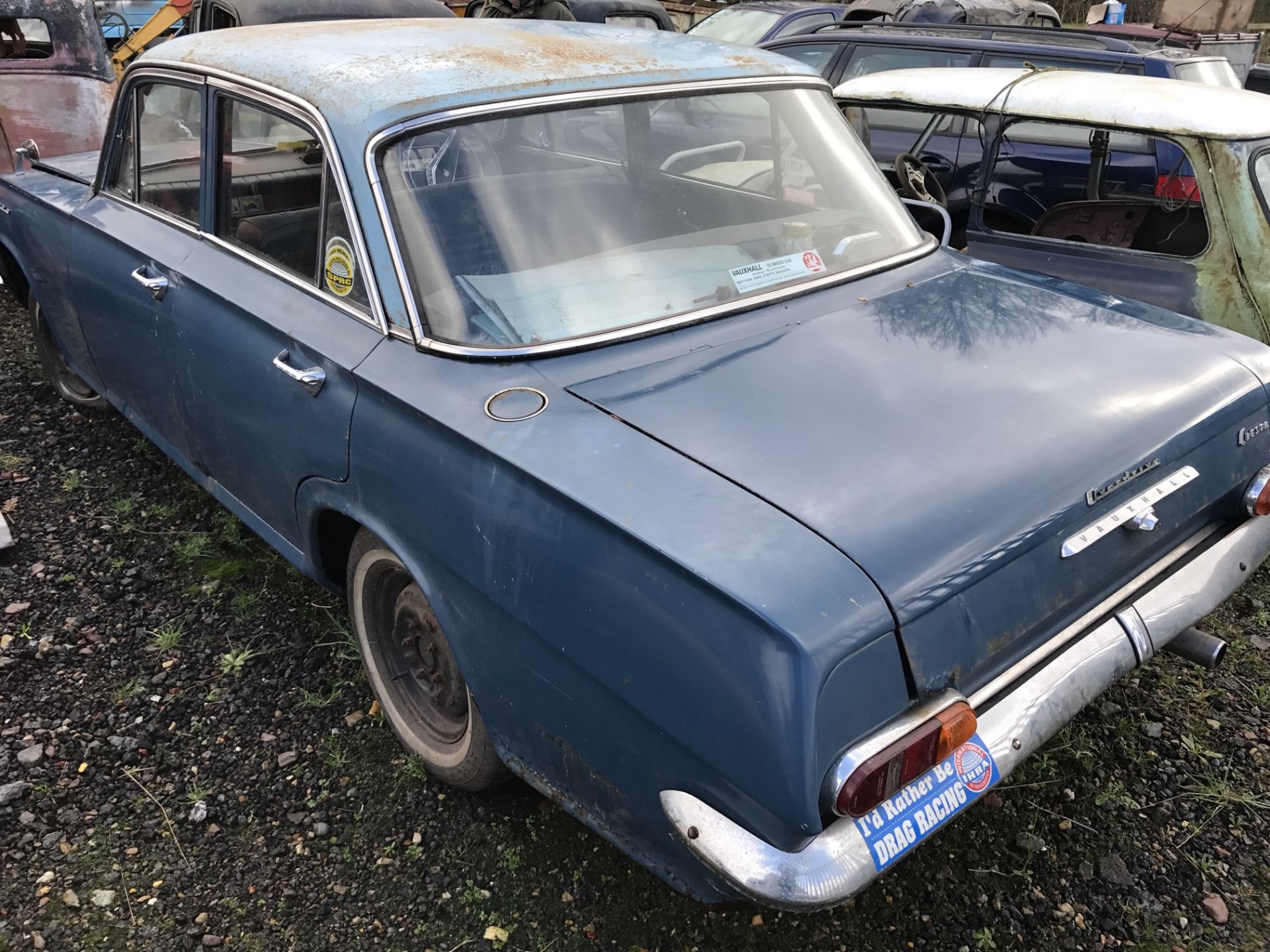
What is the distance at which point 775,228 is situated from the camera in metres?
2.63

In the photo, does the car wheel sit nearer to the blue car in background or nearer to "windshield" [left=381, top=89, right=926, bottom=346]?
"windshield" [left=381, top=89, right=926, bottom=346]

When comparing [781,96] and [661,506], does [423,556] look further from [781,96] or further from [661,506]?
[781,96]

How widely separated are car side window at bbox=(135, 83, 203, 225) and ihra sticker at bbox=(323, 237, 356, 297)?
31.3 inches

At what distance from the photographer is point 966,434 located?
191 centimetres

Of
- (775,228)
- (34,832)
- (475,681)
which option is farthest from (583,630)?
(34,832)

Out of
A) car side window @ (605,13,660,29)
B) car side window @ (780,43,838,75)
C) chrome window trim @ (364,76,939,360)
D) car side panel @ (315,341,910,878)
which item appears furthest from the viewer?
car side window @ (605,13,660,29)

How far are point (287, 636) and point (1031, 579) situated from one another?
222 cm

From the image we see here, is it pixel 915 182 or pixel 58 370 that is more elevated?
pixel 915 182

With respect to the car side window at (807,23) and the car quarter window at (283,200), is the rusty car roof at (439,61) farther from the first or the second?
the car side window at (807,23)

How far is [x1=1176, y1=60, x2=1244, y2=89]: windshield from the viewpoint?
5418 millimetres

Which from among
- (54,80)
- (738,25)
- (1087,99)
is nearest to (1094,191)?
(1087,99)

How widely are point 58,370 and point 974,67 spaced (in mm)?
4901

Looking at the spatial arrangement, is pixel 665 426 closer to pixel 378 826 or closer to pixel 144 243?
pixel 378 826

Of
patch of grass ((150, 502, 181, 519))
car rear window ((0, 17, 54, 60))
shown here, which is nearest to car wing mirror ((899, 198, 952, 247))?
patch of grass ((150, 502, 181, 519))
